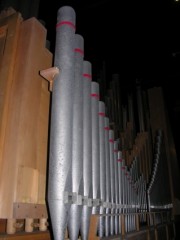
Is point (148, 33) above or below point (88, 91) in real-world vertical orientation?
above

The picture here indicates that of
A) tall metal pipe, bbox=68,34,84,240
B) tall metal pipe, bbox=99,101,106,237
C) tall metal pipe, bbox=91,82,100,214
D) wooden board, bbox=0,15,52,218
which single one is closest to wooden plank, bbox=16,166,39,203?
wooden board, bbox=0,15,52,218

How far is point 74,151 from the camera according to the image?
231 centimetres

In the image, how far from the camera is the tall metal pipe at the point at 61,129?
1934 mm

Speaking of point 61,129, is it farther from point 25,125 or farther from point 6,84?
point 6,84

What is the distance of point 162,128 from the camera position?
28.6 ft

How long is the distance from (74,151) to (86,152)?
0.97 ft

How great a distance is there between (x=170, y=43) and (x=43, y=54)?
5.45 meters

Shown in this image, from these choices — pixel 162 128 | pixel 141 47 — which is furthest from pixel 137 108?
pixel 141 47

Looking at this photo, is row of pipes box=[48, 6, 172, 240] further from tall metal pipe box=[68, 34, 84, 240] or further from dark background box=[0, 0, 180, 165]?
dark background box=[0, 0, 180, 165]

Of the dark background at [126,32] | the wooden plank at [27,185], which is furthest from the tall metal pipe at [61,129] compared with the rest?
the dark background at [126,32]

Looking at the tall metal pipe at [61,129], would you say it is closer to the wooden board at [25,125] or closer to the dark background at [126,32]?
the wooden board at [25,125]

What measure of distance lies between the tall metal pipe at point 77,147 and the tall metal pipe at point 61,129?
0.40 ft

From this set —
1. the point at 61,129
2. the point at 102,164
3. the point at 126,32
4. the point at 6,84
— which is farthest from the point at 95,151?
the point at 126,32

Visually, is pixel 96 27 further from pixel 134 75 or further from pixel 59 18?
pixel 59 18
